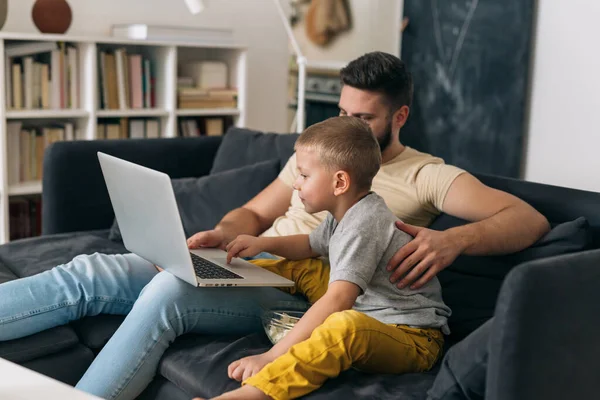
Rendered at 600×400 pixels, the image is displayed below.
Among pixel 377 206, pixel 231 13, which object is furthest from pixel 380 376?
pixel 231 13

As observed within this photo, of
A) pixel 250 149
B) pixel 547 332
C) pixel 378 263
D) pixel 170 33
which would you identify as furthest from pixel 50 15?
pixel 547 332

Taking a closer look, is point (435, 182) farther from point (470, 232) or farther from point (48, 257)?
point (48, 257)

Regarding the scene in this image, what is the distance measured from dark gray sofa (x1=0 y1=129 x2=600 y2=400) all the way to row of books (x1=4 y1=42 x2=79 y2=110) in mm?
1095

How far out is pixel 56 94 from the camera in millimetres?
4027

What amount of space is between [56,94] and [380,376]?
2.80 meters

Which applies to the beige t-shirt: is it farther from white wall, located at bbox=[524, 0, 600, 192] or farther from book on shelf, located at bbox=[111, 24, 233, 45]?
book on shelf, located at bbox=[111, 24, 233, 45]

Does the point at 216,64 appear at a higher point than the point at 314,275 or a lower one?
higher

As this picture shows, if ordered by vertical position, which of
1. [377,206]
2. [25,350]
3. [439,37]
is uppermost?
[439,37]

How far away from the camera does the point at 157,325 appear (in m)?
1.94

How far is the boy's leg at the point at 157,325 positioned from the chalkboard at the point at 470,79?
2.53m

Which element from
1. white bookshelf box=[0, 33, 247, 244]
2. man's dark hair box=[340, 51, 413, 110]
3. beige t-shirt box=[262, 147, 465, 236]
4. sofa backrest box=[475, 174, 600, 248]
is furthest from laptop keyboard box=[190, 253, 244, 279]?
A: white bookshelf box=[0, 33, 247, 244]

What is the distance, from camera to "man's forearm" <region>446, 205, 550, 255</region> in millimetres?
1980

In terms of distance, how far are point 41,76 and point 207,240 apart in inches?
83.7

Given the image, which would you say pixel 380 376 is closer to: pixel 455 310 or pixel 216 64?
pixel 455 310
